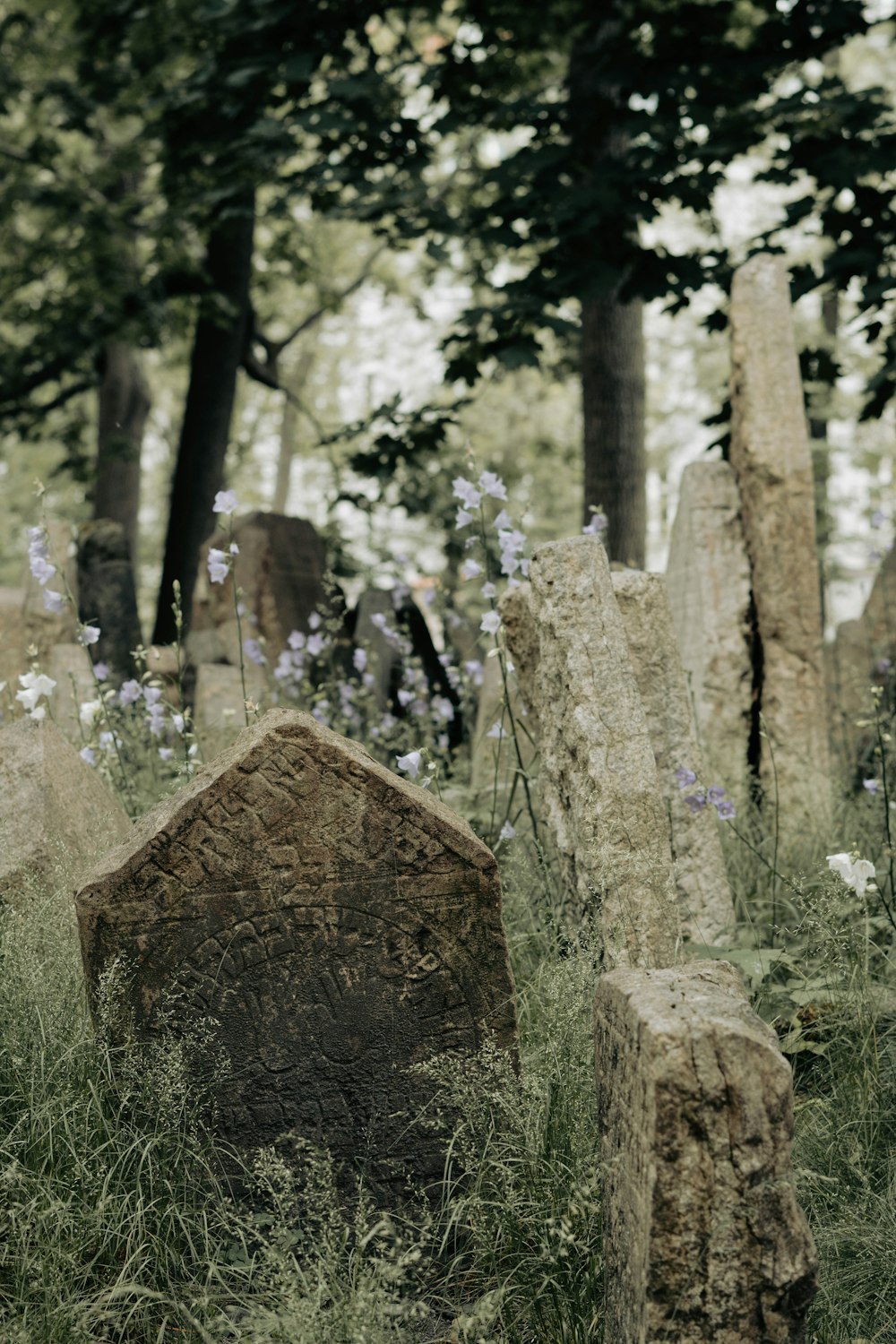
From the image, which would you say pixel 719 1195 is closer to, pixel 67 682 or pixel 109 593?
pixel 67 682

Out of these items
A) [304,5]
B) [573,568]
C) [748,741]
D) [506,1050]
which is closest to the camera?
[506,1050]

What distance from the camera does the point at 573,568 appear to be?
381 cm

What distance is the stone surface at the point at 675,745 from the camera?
425 cm

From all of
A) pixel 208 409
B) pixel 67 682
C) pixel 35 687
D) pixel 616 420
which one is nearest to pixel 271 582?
pixel 67 682

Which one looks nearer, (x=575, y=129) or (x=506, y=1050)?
(x=506, y=1050)

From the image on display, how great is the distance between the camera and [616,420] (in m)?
8.98

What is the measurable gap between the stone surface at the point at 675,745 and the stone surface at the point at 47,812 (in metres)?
1.72

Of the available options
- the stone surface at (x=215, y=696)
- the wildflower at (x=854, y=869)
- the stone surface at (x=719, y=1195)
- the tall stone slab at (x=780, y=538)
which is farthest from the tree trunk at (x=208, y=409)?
the stone surface at (x=719, y=1195)

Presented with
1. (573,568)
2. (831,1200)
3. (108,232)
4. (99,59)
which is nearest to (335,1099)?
(831,1200)

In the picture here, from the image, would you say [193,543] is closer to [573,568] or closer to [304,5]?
[304,5]

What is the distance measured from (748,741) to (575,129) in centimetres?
425

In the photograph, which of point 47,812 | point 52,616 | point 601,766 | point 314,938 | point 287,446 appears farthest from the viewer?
point 287,446

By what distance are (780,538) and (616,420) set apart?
3.33 meters

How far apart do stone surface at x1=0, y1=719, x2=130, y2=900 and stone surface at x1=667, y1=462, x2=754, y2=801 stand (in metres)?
2.63
